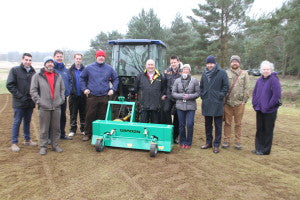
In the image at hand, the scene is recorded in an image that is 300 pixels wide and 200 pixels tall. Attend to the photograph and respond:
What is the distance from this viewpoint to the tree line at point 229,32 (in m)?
15.2

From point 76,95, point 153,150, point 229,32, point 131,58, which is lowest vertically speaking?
point 153,150

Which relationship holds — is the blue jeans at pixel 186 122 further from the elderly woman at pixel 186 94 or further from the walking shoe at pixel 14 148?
the walking shoe at pixel 14 148

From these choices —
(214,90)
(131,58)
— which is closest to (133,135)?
(214,90)

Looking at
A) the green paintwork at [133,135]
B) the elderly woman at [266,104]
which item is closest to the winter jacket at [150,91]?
the green paintwork at [133,135]

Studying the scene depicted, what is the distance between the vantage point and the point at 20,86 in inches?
182

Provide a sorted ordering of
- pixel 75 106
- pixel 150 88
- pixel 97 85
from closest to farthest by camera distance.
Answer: pixel 150 88, pixel 97 85, pixel 75 106

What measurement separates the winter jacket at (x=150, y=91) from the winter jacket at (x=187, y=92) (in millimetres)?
304

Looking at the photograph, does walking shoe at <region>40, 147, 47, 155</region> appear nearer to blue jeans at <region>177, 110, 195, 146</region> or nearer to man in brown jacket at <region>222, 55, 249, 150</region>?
blue jeans at <region>177, 110, 195, 146</region>

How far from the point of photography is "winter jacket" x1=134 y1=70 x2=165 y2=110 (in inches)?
198

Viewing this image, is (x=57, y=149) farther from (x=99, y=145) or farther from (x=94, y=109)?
(x=94, y=109)

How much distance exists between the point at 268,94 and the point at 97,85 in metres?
3.13

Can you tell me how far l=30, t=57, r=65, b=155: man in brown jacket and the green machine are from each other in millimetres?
706

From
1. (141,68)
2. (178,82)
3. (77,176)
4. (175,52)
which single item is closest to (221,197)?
(77,176)

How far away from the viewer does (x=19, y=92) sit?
459 centimetres
